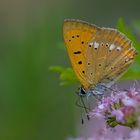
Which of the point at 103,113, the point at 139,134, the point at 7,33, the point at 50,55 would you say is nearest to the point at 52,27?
the point at 50,55

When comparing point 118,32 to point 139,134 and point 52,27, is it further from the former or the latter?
point 52,27

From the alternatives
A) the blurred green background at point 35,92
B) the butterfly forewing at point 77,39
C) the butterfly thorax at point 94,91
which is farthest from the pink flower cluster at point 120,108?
the blurred green background at point 35,92

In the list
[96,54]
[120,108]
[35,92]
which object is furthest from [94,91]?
[35,92]

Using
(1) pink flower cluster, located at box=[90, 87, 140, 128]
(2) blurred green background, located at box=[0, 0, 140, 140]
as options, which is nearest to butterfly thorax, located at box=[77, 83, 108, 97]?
(1) pink flower cluster, located at box=[90, 87, 140, 128]

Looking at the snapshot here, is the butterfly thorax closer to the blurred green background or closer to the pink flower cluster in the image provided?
the pink flower cluster

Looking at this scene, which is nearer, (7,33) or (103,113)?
(103,113)

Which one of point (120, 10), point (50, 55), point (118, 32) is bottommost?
point (120, 10)

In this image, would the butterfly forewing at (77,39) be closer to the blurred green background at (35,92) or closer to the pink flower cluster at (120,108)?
the pink flower cluster at (120,108)
